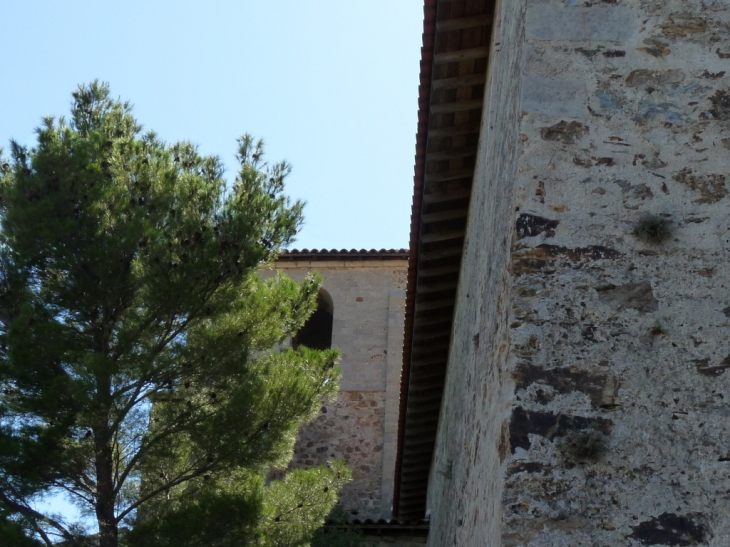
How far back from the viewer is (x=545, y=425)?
395cm

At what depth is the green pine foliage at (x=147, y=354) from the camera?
7.46 m

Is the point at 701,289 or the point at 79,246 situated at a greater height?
the point at 79,246

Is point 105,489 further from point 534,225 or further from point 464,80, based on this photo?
point 534,225

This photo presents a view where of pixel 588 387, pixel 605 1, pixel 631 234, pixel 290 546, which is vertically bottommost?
pixel 290 546

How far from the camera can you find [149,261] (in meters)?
8.19

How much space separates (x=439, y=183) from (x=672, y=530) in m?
4.16

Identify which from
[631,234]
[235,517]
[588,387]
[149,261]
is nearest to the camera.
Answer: [588,387]

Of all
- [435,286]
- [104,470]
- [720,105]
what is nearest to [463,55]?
[720,105]

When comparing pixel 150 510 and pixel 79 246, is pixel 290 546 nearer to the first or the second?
pixel 150 510

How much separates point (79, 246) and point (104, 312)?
1.99 feet

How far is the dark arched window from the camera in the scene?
17438 millimetres

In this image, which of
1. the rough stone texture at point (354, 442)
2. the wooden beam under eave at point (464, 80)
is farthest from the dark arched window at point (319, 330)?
the wooden beam under eave at point (464, 80)

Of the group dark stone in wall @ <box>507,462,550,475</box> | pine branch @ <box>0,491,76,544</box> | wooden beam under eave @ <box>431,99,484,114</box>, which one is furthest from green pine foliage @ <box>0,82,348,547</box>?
dark stone in wall @ <box>507,462,550,475</box>

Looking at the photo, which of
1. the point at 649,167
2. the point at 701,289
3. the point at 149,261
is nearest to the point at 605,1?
the point at 649,167
